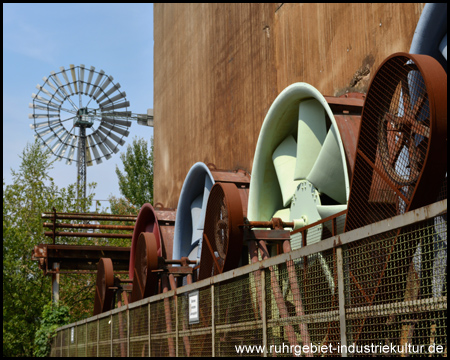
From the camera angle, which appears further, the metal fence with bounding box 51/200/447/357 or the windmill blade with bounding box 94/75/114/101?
the windmill blade with bounding box 94/75/114/101

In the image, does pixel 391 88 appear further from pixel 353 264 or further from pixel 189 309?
pixel 189 309

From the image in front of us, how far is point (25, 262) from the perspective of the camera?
1049 inches

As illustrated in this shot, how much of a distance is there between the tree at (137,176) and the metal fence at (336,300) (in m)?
42.7

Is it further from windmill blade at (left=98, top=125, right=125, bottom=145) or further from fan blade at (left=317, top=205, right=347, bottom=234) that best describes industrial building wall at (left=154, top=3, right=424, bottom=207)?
windmill blade at (left=98, top=125, right=125, bottom=145)

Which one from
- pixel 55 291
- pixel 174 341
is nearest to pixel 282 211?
pixel 174 341

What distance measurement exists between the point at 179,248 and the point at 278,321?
1121 centimetres

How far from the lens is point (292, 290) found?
5.80 meters

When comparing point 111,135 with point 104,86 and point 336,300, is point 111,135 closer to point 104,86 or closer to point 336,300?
point 104,86

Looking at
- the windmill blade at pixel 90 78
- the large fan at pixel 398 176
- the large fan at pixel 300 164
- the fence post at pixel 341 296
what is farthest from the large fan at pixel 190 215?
the windmill blade at pixel 90 78

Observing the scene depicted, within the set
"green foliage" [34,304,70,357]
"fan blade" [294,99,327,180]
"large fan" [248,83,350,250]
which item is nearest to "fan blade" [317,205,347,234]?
"large fan" [248,83,350,250]

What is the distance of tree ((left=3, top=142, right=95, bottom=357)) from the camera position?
2467cm

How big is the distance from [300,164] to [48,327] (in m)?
14.1

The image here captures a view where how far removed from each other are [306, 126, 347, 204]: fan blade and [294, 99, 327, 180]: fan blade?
0.45 metres

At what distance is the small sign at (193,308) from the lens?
7.79 meters
